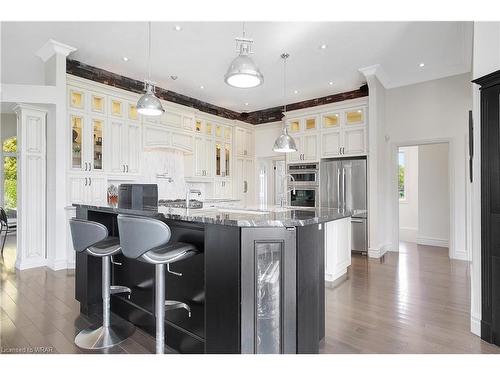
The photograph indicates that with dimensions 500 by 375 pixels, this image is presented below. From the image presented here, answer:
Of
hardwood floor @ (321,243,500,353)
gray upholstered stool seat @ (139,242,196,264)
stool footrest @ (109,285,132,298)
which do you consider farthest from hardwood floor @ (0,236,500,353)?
gray upholstered stool seat @ (139,242,196,264)

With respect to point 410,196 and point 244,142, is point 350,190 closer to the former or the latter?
point 244,142

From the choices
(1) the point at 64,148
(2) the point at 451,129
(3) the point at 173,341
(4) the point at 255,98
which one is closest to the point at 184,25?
(1) the point at 64,148

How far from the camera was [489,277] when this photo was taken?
2.22 meters

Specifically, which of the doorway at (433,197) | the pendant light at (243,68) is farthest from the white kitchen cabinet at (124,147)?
the doorway at (433,197)

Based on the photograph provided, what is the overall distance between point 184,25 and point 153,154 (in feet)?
8.87

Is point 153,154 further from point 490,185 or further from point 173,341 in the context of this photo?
point 490,185

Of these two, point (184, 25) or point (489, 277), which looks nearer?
point (489, 277)

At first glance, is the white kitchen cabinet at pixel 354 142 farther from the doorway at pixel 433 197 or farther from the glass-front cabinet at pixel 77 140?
the glass-front cabinet at pixel 77 140

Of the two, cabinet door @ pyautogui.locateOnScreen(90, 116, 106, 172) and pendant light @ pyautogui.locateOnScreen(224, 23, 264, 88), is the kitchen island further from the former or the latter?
cabinet door @ pyautogui.locateOnScreen(90, 116, 106, 172)

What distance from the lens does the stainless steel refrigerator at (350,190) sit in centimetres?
520

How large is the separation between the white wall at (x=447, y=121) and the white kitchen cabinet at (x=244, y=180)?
11.0ft

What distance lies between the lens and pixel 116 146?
15.4 ft

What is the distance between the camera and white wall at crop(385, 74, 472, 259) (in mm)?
4758

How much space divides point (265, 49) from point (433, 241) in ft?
16.9
